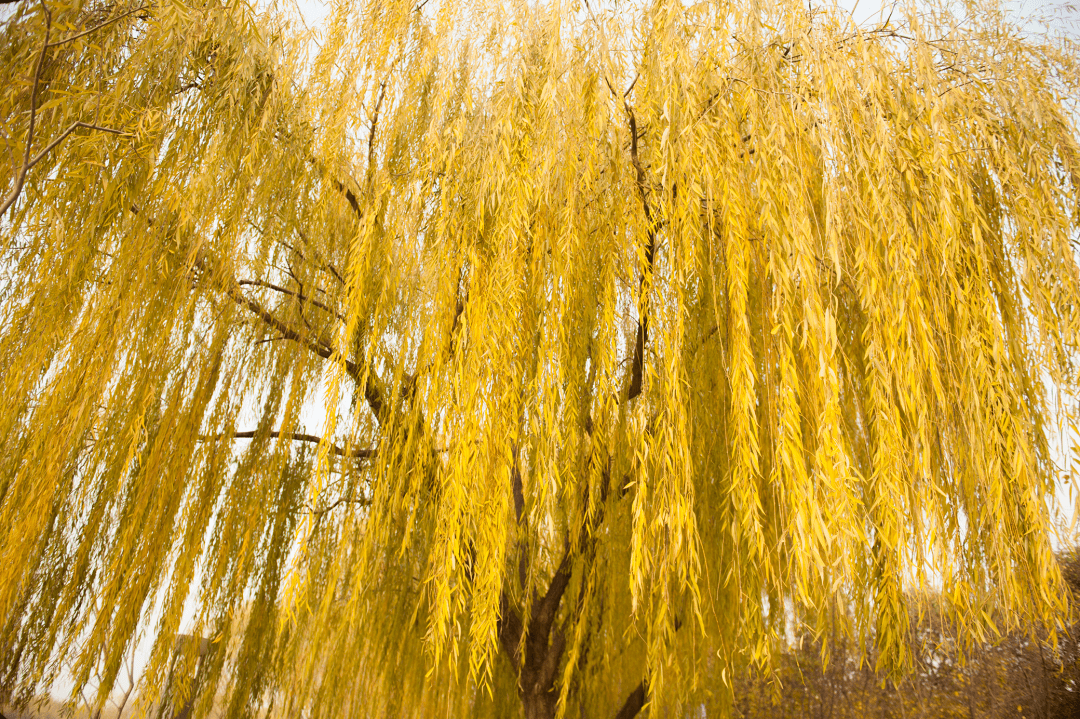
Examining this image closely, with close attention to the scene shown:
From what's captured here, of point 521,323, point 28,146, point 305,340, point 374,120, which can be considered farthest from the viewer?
point 374,120

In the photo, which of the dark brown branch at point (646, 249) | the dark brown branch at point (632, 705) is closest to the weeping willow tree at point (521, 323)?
the dark brown branch at point (646, 249)

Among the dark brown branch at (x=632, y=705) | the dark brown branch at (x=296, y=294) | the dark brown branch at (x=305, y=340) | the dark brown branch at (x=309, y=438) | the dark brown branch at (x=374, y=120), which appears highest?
the dark brown branch at (x=374, y=120)

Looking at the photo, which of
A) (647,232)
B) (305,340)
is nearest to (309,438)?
(305,340)

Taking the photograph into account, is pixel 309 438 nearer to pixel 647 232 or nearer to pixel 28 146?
pixel 28 146

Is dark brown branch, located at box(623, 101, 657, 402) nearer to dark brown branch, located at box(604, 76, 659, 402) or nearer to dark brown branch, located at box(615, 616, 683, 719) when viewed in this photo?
dark brown branch, located at box(604, 76, 659, 402)

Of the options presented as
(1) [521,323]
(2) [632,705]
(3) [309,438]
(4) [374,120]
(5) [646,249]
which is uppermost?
(4) [374,120]

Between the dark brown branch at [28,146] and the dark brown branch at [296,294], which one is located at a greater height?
the dark brown branch at [296,294]

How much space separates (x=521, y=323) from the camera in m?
1.58

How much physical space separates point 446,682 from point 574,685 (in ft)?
1.79

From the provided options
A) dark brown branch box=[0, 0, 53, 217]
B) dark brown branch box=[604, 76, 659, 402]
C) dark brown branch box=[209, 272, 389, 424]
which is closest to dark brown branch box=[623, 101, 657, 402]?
dark brown branch box=[604, 76, 659, 402]

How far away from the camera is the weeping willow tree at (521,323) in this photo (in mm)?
1315

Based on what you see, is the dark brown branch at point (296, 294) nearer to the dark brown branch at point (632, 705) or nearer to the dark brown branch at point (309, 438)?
the dark brown branch at point (309, 438)

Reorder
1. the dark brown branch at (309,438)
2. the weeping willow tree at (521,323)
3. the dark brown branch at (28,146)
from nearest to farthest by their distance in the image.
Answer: the dark brown branch at (28,146) < the weeping willow tree at (521,323) < the dark brown branch at (309,438)

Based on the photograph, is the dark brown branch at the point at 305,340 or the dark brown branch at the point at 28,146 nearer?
the dark brown branch at the point at 28,146
